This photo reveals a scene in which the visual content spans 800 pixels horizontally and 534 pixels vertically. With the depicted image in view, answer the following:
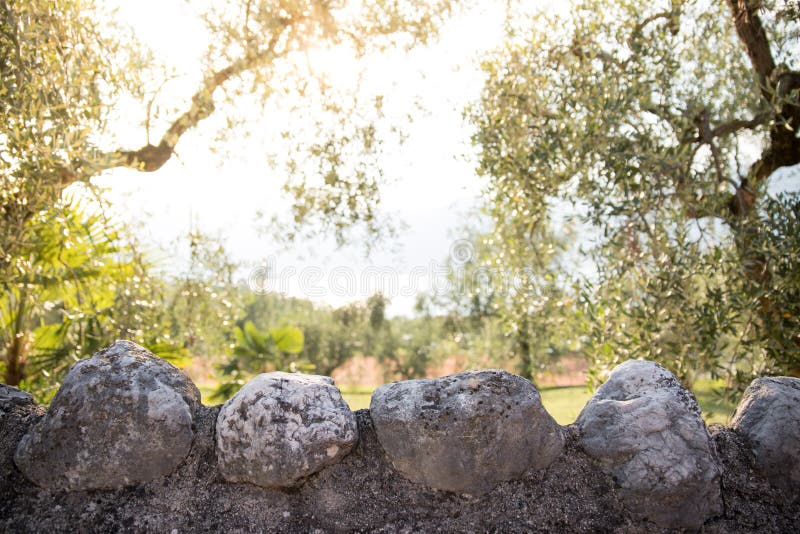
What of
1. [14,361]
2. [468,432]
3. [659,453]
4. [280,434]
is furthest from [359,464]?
[14,361]

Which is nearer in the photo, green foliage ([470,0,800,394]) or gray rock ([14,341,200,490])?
gray rock ([14,341,200,490])

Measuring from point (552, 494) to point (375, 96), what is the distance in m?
4.74

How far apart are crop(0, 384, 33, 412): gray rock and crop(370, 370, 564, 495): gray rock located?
1.77 metres

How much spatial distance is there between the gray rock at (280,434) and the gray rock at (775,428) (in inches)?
75.5

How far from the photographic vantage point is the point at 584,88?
Result: 15.8ft

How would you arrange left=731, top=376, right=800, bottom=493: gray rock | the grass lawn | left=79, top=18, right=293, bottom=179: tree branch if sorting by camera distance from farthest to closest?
1. the grass lawn
2. left=79, top=18, right=293, bottom=179: tree branch
3. left=731, top=376, right=800, bottom=493: gray rock

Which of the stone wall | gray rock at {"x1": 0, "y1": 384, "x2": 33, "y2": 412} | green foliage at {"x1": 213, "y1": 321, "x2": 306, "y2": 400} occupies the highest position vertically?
gray rock at {"x1": 0, "y1": 384, "x2": 33, "y2": 412}

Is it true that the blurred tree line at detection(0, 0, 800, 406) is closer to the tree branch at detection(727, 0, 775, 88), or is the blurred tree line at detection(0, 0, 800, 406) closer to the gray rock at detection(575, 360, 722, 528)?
the tree branch at detection(727, 0, 775, 88)

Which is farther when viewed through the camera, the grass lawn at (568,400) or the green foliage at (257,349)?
the green foliage at (257,349)

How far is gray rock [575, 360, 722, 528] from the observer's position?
277 cm

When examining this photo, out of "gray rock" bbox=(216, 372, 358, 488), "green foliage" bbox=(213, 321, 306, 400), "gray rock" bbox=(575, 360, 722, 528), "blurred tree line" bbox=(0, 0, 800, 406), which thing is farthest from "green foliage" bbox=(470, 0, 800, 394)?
"green foliage" bbox=(213, 321, 306, 400)

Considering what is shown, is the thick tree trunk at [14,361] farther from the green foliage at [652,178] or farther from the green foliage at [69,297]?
the green foliage at [652,178]

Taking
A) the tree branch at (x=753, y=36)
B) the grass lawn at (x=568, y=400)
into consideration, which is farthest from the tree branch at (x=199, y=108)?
the grass lawn at (x=568, y=400)

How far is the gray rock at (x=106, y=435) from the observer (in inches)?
109
